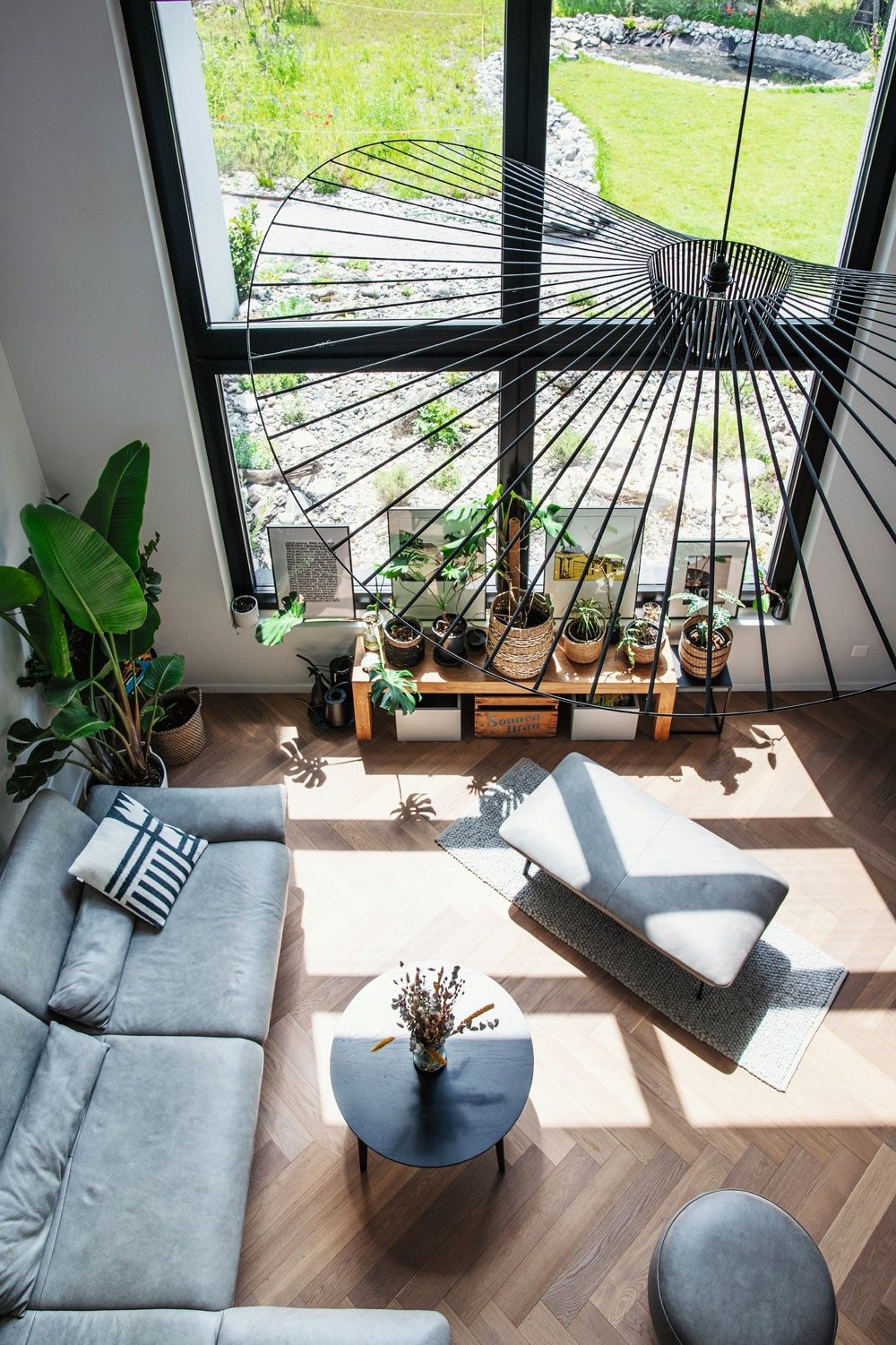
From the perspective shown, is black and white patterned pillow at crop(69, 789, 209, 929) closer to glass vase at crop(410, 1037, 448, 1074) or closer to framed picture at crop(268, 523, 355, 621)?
glass vase at crop(410, 1037, 448, 1074)

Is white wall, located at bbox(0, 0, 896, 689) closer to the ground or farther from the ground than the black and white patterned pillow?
farther from the ground

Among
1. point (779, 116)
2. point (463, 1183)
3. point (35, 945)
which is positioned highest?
point (779, 116)

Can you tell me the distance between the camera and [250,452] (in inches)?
185

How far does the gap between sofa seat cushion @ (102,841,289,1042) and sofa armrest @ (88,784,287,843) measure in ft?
0.24

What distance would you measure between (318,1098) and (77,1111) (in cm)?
84

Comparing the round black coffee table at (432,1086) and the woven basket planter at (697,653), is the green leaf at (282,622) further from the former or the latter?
the woven basket planter at (697,653)

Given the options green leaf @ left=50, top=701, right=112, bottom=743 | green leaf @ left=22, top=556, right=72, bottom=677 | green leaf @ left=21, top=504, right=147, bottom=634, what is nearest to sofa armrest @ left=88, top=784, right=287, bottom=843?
green leaf @ left=50, top=701, right=112, bottom=743

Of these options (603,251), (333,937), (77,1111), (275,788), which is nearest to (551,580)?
(275,788)

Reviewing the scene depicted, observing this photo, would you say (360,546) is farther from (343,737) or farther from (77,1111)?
(77,1111)

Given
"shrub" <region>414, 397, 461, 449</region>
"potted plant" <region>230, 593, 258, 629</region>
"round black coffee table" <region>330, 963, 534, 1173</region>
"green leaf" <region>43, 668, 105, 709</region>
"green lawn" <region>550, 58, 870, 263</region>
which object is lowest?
"round black coffee table" <region>330, 963, 534, 1173</region>

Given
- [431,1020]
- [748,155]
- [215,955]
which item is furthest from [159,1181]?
[748,155]

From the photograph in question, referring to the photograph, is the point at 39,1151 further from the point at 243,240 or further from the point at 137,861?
the point at 243,240

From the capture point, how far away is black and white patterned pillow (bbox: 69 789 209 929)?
12.2 feet

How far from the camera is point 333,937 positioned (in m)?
4.11
